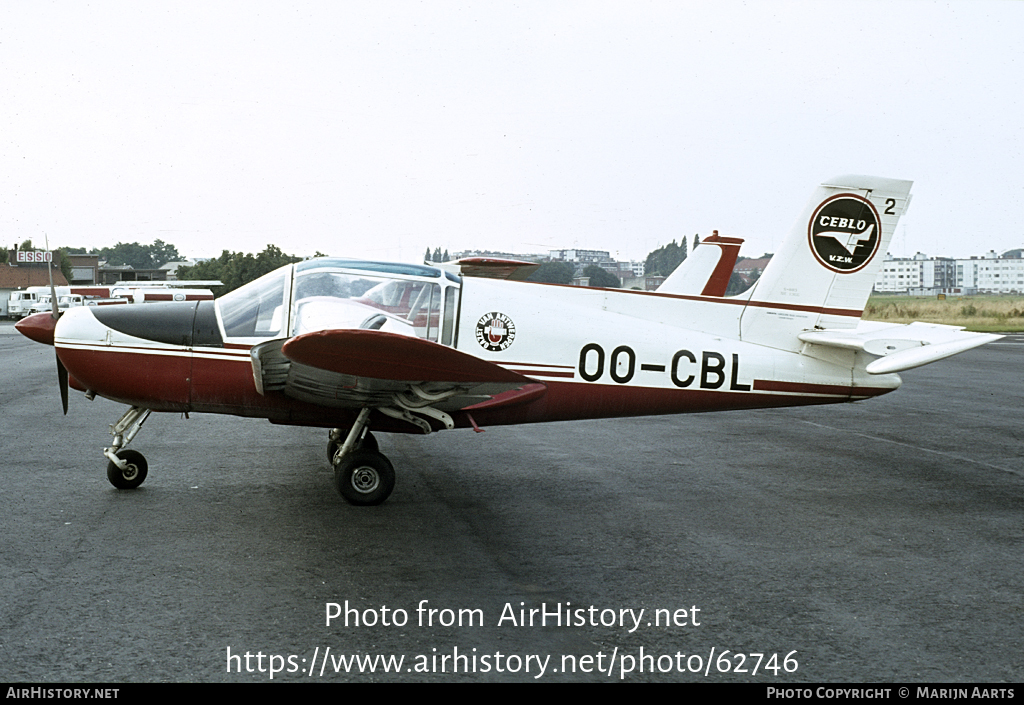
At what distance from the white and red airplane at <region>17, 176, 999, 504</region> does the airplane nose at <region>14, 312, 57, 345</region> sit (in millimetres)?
17

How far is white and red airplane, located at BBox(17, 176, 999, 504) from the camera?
263 inches

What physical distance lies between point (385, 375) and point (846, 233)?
4.48 metres

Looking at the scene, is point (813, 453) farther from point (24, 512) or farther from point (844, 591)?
point (24, 512)

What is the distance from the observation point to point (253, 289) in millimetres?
6973

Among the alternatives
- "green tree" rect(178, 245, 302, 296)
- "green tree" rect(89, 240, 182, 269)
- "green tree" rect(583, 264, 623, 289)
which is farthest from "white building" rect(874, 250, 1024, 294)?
"green tree" rect(583, 264, 623, 289)

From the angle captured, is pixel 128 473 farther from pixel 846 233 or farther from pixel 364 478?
pixel 846 233

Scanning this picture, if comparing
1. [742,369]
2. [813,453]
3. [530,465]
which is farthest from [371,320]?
[813,453]

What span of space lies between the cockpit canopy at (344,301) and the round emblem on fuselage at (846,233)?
3.46 m

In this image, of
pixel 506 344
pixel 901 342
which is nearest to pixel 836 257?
pixel 901 342

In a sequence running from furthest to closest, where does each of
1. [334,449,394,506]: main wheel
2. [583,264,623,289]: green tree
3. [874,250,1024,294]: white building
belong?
[874,250,1024,294]: white building → [583,264,623,289]: green tree → [334,449,394,506]: main wheel

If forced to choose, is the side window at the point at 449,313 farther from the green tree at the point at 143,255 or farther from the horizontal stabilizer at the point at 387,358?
the green tree at the point at 143,255

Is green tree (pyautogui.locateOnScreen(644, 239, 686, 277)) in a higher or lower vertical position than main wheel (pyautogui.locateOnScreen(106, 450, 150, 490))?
higher

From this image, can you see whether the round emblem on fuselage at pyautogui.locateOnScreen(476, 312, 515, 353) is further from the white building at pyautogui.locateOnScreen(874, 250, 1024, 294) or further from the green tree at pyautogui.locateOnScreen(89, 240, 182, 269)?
the white building at pyautogui.locateOnScreen(874, 250, 1024, 294)

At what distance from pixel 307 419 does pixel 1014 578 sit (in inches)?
202
